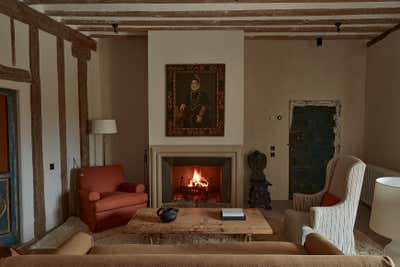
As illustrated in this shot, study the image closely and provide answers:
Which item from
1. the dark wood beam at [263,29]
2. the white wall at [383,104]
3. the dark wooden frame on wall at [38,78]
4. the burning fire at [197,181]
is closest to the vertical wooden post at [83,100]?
the dark wooden frame on wall at [38,78]

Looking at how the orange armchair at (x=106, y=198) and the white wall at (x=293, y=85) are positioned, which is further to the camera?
the white wall at (x=293, y=85)

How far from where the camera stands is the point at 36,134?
399 cm

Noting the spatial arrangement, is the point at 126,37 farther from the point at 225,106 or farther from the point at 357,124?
the point at 357,124

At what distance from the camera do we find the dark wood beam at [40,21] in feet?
11.4

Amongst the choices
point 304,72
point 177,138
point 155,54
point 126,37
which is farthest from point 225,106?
point 126,37

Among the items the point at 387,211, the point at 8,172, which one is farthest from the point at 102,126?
the point at 387,211

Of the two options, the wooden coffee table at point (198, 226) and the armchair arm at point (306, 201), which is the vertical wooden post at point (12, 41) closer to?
the wooden coffee table at point (198, 226)

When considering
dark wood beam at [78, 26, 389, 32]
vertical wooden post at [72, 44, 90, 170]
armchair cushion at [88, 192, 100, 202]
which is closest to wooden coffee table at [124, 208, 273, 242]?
armchair cushion at [88, 192, 100, 202]

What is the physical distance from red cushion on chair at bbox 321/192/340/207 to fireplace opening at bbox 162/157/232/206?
1.80 meters

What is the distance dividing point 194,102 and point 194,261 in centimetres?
372

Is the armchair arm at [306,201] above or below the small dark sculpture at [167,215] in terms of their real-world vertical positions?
above

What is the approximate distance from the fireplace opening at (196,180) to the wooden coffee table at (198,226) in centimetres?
151

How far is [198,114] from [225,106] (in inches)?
18.2

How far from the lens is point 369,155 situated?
18.1 feet
